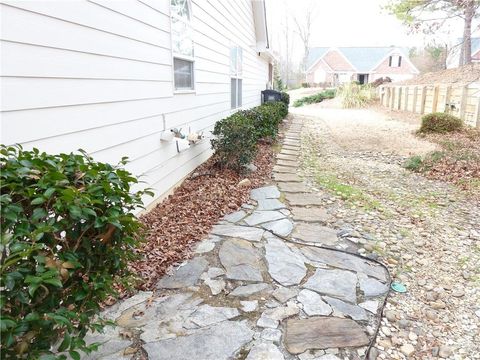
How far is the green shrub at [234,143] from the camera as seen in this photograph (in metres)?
5.25

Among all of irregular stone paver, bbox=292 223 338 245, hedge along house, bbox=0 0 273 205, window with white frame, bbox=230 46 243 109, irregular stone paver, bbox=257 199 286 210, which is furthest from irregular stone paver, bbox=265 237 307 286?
window with white frame, bbox=230 46 243 109

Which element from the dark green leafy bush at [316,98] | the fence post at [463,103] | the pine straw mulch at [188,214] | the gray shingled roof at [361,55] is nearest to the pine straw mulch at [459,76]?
the fence post at [463,103]

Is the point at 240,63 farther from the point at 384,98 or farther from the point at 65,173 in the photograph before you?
the point at 384,98

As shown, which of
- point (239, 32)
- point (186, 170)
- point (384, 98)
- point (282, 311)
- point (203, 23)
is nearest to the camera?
point (282, 311)

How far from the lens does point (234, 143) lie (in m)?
5.27

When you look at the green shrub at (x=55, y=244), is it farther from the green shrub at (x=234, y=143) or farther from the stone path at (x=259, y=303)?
the green shrub at (x=234, y=143)

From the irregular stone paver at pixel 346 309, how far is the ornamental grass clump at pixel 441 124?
28.1 ft

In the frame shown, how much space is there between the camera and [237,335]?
79.6 inches

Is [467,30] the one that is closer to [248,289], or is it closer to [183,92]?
[183,92]

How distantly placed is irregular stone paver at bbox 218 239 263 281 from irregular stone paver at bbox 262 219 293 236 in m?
0.41

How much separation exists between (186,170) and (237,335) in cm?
335

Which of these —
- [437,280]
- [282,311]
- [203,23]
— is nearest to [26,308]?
[282,311]

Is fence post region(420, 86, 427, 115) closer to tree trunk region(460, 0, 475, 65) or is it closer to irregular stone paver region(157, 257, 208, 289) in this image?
tree trunk region(460, 0, 475, 65)

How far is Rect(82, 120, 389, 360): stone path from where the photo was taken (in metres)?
1.94
